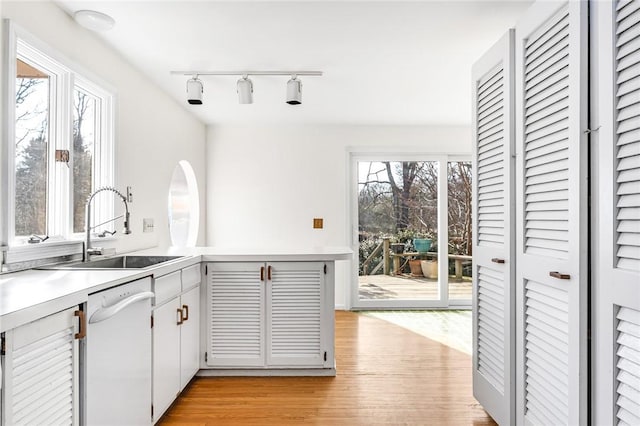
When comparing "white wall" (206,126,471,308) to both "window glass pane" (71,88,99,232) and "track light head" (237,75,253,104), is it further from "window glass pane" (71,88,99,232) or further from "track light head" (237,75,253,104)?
"window glass pane" (71,88,99,232)

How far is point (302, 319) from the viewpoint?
110 inches

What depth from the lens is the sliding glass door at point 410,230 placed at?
497 cm

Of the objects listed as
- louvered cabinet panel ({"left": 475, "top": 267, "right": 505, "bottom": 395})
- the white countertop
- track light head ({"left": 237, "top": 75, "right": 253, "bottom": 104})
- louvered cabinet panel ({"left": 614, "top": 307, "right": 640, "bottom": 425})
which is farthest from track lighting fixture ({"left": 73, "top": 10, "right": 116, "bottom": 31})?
louvered cabinet panel ({"left": 614, "top": 307, "right": 640, "bottom": 425})

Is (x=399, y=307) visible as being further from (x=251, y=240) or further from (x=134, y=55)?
(x=134, y=55)

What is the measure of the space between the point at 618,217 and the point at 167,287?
2.09 meters

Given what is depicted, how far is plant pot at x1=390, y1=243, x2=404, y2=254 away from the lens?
4.96 metres

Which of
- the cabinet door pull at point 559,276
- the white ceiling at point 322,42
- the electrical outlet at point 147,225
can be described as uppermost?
the white ceiling at point 322,42

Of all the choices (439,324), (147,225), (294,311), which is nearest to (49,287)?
(294,311)

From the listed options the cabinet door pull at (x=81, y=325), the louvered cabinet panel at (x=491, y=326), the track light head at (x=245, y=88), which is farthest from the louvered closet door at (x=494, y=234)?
the cabinet door pull at (x=81, y=325)

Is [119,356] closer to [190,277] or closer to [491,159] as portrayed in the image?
[190,277]

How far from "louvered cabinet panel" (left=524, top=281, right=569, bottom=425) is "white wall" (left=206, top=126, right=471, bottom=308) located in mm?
3190

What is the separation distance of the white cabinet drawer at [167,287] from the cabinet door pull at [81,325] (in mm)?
619

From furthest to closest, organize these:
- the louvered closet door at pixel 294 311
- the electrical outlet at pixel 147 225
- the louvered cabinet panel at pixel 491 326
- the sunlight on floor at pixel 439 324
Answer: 1. the sunlight on floor at pixel 439 324
2. the electrical outlet at pixel 147 225
3. the louvered closet door at pixel 294 311
4. the louvered cabinet panel at pixel 491 326

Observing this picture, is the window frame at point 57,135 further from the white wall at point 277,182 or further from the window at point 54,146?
the white wall at point 277,182
